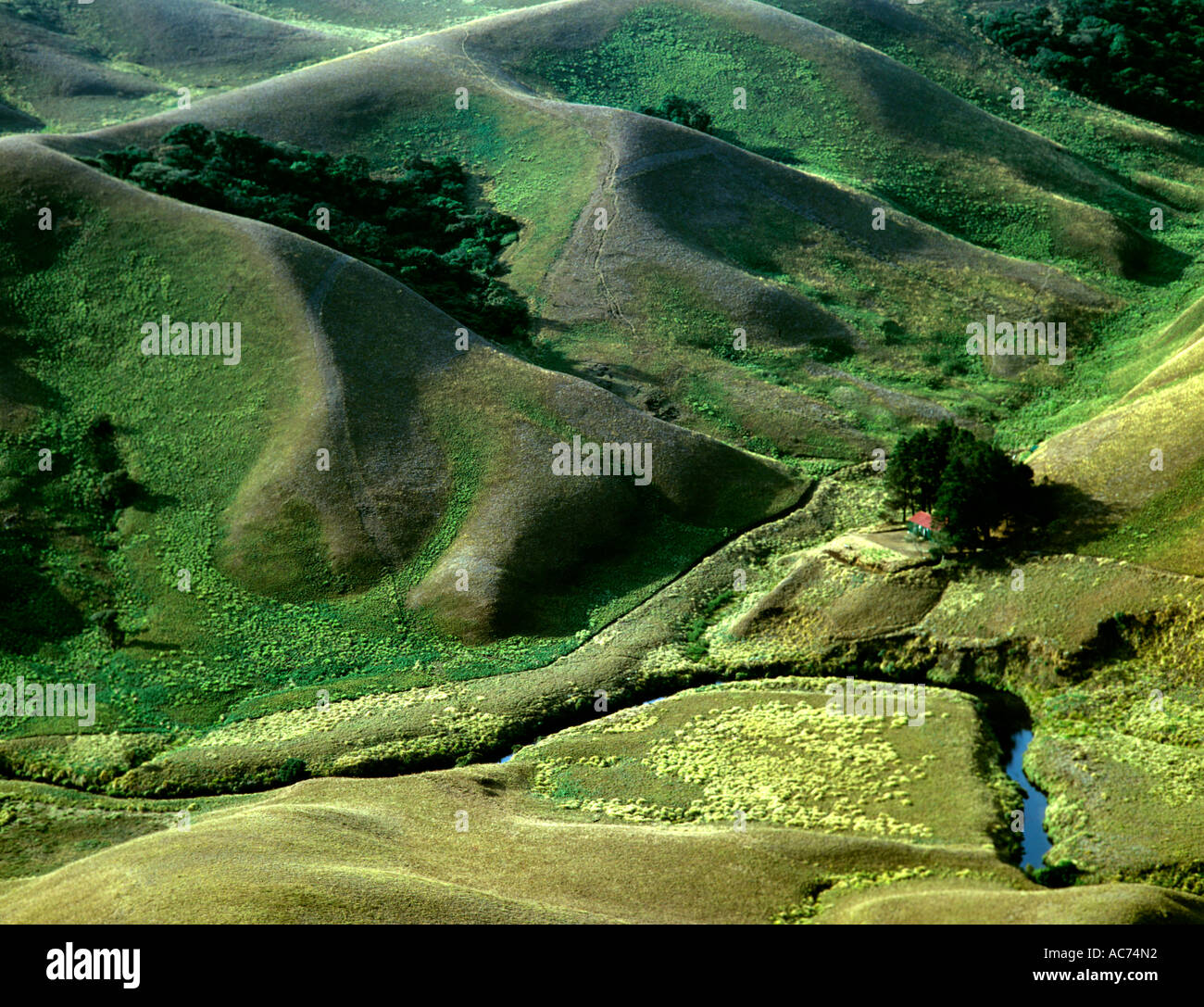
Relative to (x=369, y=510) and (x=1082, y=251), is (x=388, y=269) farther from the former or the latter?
(x=1082, y=251)

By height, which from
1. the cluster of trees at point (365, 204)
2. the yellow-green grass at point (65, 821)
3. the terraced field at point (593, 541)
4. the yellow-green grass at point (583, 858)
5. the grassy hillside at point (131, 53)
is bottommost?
the yellow-green grass at point (65, 821)

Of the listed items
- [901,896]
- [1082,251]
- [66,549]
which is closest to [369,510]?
[66,549]

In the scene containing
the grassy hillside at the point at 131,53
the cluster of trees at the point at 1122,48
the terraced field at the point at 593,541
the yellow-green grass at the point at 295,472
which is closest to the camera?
the terraced field at the point at 593,541

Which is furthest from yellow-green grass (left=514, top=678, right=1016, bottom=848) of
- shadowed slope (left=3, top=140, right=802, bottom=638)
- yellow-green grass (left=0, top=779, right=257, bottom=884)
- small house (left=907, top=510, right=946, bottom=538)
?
yellow-green grass (left=0, top=779, right=257, bottom=884)

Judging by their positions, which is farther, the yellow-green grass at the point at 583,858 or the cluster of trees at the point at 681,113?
the cluster of trees at the point at 681,113

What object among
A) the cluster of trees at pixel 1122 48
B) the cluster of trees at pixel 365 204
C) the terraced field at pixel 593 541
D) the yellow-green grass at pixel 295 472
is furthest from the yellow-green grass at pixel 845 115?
the yellow-green grass at pixel 295 472

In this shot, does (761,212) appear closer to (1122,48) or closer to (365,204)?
(365,204)

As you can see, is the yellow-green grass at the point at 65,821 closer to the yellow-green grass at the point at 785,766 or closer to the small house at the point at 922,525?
the yellow-green grass at the point at 785,766
